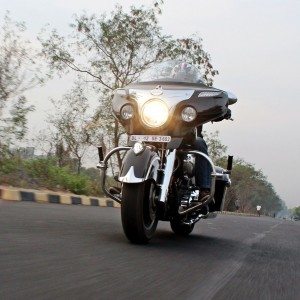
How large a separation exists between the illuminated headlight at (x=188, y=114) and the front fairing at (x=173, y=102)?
0.03 metres

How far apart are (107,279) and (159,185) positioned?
5.38 ft

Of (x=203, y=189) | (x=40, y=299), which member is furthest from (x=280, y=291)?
(x=203, y=189)

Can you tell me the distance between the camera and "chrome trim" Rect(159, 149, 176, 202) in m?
4.24

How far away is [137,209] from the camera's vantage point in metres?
3.97

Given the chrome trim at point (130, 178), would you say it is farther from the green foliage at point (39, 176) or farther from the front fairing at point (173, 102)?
the green foliage at point (39, 176)

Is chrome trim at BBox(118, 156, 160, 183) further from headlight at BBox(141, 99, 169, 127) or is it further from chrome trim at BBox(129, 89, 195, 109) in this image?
chrome trim at BBox(129, 89, 195, 109)

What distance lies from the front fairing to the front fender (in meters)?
0.34

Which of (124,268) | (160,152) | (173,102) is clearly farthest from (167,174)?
(124,268)

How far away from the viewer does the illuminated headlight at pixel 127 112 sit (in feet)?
15.1

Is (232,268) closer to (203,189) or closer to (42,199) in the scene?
(203,189)

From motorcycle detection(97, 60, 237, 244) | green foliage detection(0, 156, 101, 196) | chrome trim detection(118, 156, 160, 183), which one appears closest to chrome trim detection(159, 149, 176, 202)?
motorcycle detection(97, 60, 237, 244)

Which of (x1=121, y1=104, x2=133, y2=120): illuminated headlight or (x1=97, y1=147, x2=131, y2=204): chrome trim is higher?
(x1=121, y1=104, x2=133, y2=120): illuminated headlight

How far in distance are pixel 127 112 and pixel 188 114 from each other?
537mm

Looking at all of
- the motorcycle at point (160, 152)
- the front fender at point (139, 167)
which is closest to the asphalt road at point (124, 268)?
the motorcycle at point (160, 152)
